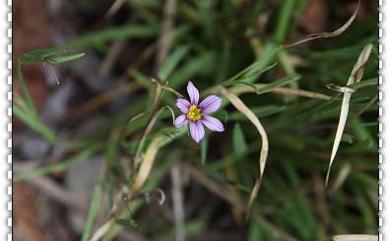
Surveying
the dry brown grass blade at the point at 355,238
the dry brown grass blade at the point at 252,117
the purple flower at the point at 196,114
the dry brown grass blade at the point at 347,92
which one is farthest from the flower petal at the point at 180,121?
the dry brown grass blade at the point at 355,238

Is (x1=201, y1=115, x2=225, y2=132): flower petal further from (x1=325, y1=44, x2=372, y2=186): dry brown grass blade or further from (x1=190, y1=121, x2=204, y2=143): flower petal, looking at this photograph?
(x1=325, y1=44, x2=372, y2=186): dry brown grass blade

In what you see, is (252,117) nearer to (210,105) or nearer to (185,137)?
(210,105)

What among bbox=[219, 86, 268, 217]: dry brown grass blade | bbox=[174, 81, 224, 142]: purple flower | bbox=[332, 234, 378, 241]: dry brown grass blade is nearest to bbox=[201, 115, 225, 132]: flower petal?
bbox=[174, 81, 224, 142]: purple flower

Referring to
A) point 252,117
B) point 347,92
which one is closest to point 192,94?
point 252,117

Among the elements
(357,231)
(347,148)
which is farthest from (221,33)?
(357,231)

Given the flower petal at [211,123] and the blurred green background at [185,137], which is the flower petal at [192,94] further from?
the blurred green background at [185,137]

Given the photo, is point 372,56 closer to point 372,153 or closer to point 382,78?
point 382,78

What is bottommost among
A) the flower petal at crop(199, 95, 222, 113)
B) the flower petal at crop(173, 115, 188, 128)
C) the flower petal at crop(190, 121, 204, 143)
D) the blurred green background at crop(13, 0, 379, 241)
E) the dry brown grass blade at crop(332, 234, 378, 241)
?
the dry brown grass blade at crop(332, 234, 378, 241)
